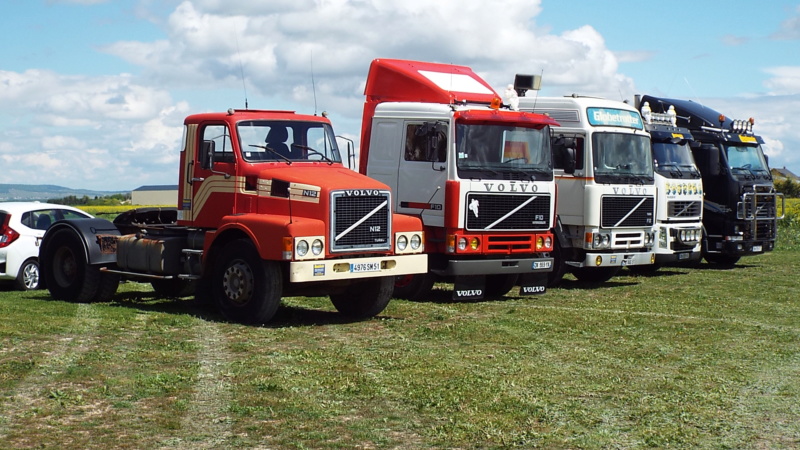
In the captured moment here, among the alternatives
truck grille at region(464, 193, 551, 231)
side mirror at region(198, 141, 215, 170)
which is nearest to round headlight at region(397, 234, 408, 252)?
truck grille at region(464, 193, 551, 231)

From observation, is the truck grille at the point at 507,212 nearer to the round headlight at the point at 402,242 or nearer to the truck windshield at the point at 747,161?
the round headlight at the point at 402,242

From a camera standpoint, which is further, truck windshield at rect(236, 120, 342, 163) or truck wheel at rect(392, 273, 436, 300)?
truck wheel at rect(392, 273, 436, 300)

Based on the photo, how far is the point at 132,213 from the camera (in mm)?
16359

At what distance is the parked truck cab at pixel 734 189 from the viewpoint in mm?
23609

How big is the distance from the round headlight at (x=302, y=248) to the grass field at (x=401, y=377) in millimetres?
978

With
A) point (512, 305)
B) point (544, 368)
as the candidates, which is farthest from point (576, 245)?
point (544, 368)

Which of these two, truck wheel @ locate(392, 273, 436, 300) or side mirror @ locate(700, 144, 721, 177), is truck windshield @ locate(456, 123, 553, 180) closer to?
truck wheel @ locate(392, 273, 436, 300)

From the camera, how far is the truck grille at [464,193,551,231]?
15859 mm

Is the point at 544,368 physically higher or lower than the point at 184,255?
lower

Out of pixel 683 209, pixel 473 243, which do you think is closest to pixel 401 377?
pixel 473 243

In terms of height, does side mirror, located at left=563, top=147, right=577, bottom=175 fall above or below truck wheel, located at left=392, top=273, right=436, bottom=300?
above

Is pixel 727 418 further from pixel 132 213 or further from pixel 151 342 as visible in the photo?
pixel 132 213

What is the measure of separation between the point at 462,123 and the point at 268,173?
11.6 ft

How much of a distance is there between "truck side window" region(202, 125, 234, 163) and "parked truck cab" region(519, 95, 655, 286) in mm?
6711
